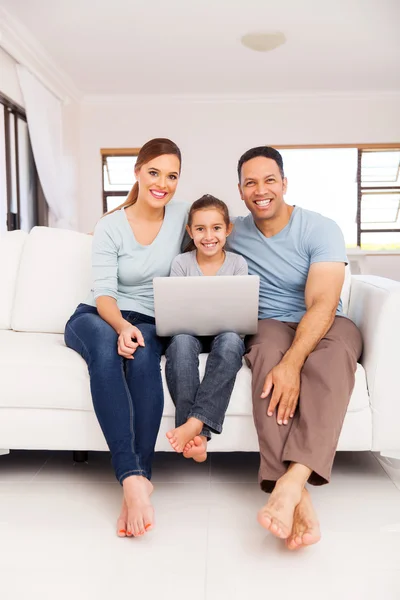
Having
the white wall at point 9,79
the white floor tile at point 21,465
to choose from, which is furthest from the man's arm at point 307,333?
the white wall at point 9,79

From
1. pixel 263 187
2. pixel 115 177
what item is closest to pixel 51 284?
pixel 263 187

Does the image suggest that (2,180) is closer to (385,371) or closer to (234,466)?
(234,466)

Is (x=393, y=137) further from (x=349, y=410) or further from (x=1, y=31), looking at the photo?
(x=349, y=410)

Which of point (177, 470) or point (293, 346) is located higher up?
point (293, 346)

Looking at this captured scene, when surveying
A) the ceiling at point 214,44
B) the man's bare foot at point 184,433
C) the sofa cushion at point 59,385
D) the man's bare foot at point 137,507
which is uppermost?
the ceiling at point 214,44

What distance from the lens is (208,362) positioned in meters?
1.67

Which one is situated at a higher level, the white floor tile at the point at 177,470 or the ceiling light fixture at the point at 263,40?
the ceiling light fixture at the point at 263,40

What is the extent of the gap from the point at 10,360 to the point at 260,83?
5562 mm

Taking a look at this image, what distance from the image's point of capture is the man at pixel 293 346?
1.42 meters

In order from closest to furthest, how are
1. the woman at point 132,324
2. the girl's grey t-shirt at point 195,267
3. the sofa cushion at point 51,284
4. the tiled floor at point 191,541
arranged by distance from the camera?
the tiled floor at point 191,541
the woman at point 132,324
the girl's grey t-shirt at point 195,267
the sofa cushion at point 51,284

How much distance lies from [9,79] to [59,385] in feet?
14.0

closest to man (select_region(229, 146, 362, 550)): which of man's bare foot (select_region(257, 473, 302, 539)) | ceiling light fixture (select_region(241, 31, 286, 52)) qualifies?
man's bare foot (select_region(257, 473, 302, 539))

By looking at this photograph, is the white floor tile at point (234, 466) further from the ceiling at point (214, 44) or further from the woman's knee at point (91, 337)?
the ceiling at point (214, 44)

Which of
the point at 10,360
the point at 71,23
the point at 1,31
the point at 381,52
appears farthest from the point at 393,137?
the point at 10,360
